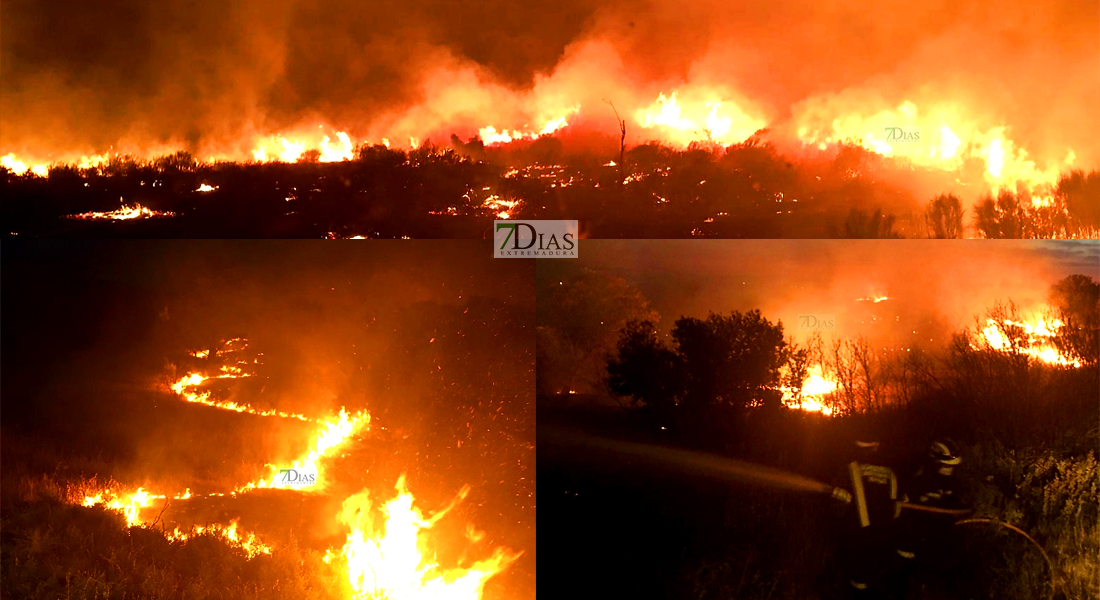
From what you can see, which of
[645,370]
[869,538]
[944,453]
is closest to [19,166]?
[645,370]

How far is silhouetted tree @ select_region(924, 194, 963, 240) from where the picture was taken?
2.96 m

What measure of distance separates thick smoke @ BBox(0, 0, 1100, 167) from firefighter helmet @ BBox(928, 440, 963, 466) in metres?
1.28

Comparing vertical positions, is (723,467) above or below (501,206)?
below

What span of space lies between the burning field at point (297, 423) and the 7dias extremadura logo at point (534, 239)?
6 cm

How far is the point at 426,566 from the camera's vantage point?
113 inches

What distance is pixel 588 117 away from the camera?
116 inches

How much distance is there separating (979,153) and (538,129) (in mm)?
1834

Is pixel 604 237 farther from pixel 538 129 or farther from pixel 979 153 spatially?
pixel 979 153

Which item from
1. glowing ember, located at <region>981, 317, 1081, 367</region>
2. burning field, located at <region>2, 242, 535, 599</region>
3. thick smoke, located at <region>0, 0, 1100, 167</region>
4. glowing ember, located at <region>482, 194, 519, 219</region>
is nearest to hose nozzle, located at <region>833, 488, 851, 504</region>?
glowing ember, located at <region>981, 317, 1081, 367</region>

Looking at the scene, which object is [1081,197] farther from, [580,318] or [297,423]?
[297,423]

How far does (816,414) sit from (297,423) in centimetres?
212

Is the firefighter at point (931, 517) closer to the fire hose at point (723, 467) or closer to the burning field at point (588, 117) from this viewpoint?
the fire hose at point (723, 467)

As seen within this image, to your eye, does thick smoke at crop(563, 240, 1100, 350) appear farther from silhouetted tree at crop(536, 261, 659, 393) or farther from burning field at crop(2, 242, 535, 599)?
burning field at crop(2, 242, 535, 599)

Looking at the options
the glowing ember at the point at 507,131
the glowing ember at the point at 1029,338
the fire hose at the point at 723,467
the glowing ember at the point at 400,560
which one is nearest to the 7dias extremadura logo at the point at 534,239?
the glowing ember at the point at 507,131
